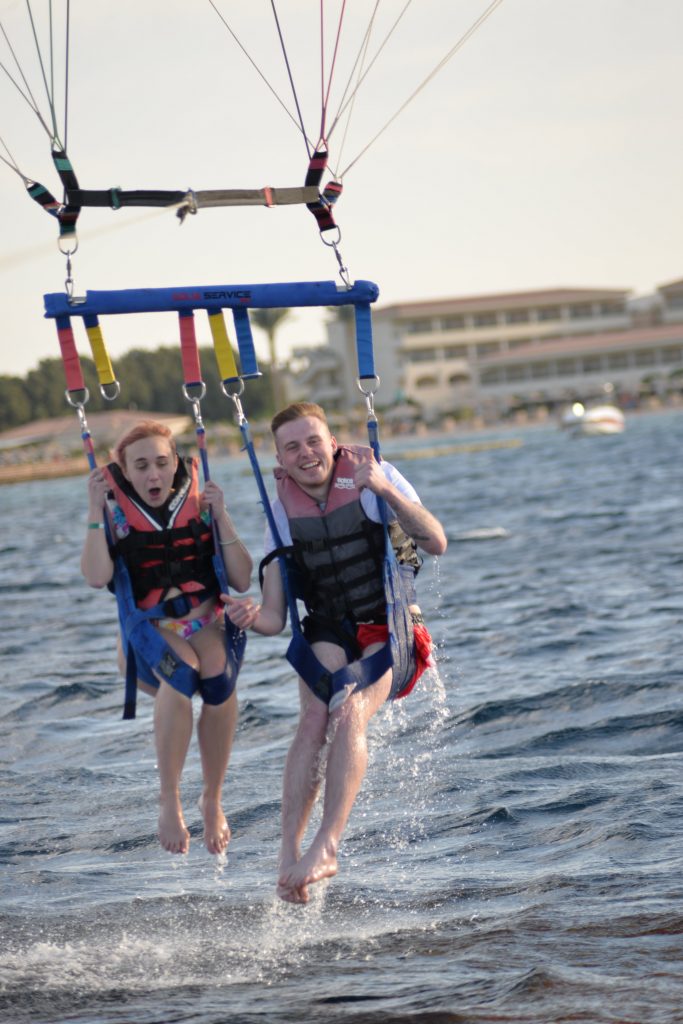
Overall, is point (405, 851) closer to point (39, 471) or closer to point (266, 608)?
point (266, 608)

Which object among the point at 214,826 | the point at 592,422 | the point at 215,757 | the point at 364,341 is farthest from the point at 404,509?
the point at 592,422

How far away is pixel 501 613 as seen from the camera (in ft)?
62.8

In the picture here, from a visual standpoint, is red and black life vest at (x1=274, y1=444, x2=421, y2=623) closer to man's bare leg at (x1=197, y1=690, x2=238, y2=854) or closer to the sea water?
the sea water

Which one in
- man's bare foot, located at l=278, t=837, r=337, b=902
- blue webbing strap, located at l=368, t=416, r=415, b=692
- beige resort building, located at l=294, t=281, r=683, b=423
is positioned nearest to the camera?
man's bare foot, located at l=278, t=837, r=337, b=902

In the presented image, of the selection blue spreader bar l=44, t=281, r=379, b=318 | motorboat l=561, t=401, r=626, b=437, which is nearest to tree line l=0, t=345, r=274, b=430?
motorboat l=561, t=401, r=626, b=437

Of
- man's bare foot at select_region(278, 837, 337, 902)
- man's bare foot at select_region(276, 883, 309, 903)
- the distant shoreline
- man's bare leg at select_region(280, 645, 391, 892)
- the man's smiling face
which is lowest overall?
the distant shoreline

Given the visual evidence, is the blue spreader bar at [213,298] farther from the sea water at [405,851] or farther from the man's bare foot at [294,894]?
the man's bare foot at [294,894]

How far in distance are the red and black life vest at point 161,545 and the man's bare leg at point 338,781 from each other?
97cm

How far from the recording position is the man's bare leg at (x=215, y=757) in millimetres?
7062

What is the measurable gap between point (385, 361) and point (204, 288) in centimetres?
12260

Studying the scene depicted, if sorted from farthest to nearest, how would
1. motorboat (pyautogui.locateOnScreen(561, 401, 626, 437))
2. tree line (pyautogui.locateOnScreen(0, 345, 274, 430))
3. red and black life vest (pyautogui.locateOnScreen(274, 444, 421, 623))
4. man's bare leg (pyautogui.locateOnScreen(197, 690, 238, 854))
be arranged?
tree line (pyautogui.locateOnScreen(0, 345, 274, 430))
motorboat (pyautogui.locateOnScreen(561, 401, 626, 437))
man's bare leg (pyautogui.locateOnScreen(197, 690, 238, 854))
red and black life vest (pyautogui.locateOnScreen(274, 444, 421, 623))

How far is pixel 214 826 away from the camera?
7141mm

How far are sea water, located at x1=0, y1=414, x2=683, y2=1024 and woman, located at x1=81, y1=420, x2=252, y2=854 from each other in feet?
2.76

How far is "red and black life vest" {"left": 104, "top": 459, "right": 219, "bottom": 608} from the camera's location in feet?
22.9
